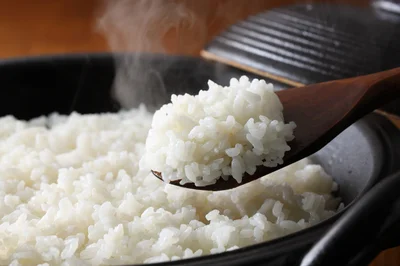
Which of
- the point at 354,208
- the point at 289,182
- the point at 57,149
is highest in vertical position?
the point at 354,208

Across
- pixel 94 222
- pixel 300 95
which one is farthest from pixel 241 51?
pixel 94 222

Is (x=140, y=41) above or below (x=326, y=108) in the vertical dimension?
below

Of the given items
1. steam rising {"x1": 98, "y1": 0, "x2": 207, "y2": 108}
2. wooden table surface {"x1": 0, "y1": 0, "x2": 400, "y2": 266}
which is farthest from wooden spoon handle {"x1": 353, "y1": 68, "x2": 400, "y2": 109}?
wooden table surface {"x1": 0, "y1": 0, "x2": 400, "y2": 266}

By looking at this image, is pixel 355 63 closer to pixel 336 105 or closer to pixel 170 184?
pixel 336 105

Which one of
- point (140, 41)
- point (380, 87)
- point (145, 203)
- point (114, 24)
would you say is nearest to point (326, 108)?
point (380, 87)

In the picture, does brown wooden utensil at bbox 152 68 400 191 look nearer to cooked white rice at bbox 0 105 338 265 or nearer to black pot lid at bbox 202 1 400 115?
cooked white rice at bbox 0 105 338 265

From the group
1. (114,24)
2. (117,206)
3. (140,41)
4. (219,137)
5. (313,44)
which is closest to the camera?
(219,137)

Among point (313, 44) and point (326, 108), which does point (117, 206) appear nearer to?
point (326, 108)
